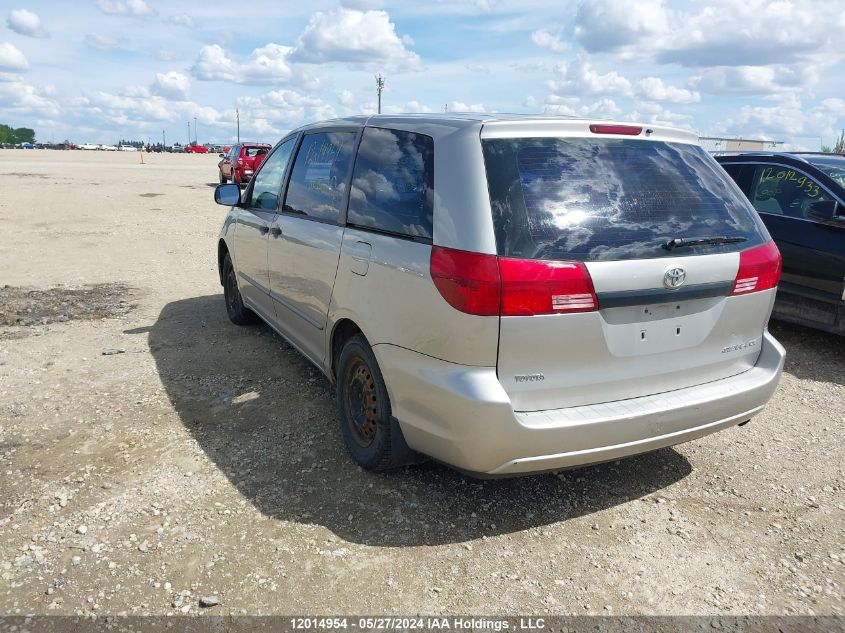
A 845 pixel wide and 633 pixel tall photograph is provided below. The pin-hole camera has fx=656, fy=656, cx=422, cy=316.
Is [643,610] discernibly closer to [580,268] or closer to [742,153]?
[580,268]

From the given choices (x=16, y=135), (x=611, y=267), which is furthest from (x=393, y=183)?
(x=16, y=135)

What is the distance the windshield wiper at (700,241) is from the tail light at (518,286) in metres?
0.48

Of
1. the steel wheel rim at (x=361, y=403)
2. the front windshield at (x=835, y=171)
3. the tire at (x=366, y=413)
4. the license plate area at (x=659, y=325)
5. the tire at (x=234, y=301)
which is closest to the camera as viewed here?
the license plate area at (x=659, y=325)

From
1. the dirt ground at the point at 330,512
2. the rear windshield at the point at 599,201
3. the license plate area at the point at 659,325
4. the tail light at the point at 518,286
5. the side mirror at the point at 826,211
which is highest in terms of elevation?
the rear windshield at the point at 599,201

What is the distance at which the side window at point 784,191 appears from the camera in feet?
19.4

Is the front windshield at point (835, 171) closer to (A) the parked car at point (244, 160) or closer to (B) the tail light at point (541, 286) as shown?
(B) the tail light at point (541, 286)

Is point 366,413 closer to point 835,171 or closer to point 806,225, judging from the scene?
point 806,225

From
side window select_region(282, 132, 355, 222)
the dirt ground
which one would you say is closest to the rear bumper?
the dirt ground

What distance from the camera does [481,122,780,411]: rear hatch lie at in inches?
105

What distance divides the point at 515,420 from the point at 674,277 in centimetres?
93

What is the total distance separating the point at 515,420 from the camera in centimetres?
269

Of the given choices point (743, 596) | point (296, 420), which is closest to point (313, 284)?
point (296, 420)

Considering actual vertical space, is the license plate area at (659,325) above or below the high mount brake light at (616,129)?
below

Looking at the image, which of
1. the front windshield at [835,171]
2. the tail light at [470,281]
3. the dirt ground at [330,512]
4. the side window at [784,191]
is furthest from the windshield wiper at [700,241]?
the front windshield at [835,171]
